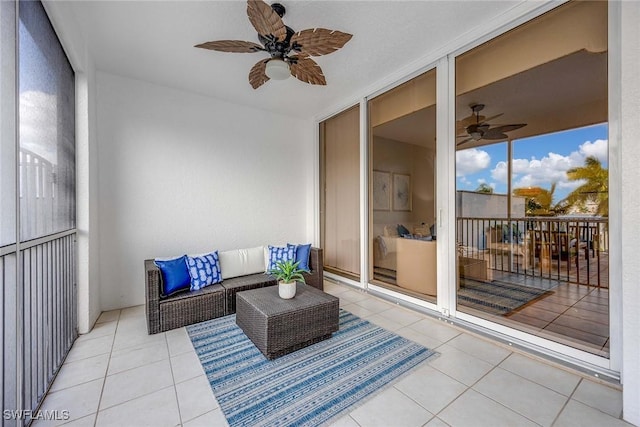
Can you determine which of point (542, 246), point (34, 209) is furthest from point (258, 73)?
point (542, 246)

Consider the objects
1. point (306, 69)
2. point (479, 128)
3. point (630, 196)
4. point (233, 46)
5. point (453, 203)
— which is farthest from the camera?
point (453, 203)

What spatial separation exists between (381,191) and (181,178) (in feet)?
9.37

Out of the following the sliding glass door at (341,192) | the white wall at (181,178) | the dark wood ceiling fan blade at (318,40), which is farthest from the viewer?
the sliding glass door at (341,192)

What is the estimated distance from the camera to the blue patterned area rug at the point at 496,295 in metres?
2.60

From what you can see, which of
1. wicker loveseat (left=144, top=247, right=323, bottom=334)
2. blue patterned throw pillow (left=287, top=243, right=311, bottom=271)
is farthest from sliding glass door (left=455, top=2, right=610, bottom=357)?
wicker loveseat (left=144, top=247, right=323, bottom=334)

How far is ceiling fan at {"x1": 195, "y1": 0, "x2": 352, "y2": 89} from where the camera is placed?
1.87 m

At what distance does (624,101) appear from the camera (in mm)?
1657

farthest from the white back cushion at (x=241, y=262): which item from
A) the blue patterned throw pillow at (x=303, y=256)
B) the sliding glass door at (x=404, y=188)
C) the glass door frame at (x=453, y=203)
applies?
the sliding glass door at (x=404, y=188)

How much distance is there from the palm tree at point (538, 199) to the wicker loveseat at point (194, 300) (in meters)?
2.86

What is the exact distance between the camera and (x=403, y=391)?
Answer: 5.95ft

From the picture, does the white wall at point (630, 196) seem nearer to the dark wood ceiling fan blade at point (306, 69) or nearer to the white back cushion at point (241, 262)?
the dark wood ceiling fan blade at point (306, 69)

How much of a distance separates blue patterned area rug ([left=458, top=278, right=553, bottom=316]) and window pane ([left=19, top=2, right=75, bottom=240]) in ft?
11.9

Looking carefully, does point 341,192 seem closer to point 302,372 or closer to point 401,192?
point 401,192

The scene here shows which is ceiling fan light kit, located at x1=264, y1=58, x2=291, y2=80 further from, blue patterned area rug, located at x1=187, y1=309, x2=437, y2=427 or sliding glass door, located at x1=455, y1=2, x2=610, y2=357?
blue patterned area rug, located at x1=187, y1=309, x2=437, y2=427
